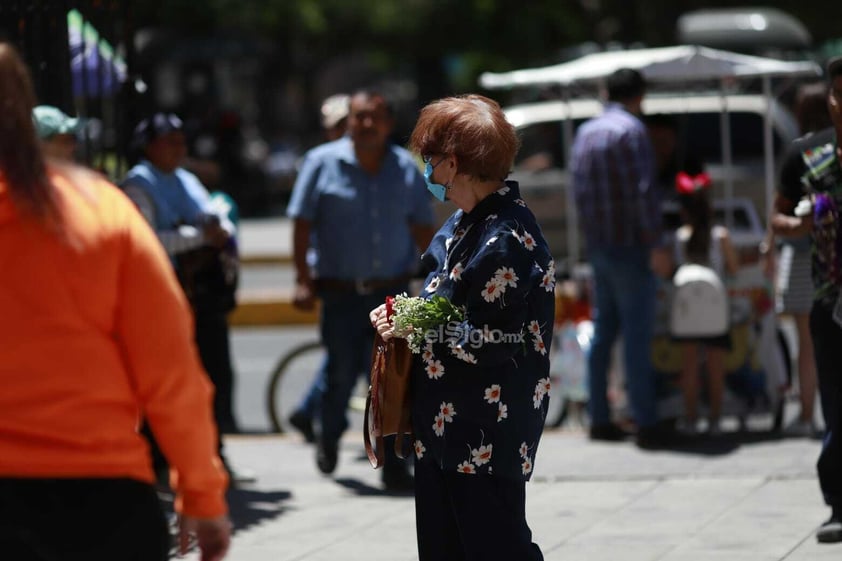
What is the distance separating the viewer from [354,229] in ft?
25.3

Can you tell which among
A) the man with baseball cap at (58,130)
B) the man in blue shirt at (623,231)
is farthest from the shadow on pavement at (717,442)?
the man with baseball cap at (58,130)

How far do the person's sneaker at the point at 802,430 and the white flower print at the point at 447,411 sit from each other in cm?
465

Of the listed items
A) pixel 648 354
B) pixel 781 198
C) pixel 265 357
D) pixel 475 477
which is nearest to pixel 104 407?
pixel 475 477

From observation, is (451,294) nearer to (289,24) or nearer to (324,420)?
(324,420)

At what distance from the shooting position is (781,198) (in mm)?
6512

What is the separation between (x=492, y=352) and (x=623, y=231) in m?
4.03

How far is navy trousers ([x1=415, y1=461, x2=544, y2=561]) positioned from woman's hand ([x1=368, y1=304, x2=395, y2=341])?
38cm

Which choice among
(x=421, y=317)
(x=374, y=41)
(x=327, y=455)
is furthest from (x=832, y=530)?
(x=374, y=41)

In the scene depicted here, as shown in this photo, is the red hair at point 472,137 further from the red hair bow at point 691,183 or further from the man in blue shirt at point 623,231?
the red hair bow at point 691,183

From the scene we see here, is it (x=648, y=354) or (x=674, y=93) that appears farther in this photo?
(x=674, y=93)

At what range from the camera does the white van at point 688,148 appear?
14508mm

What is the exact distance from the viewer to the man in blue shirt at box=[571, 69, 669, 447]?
8133mm

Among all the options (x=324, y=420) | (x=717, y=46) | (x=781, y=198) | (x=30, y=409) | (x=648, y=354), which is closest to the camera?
(x=30, y=409)

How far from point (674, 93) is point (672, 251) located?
3.01 metres
